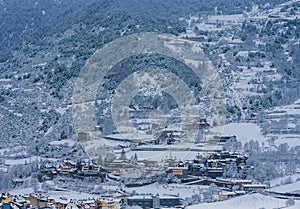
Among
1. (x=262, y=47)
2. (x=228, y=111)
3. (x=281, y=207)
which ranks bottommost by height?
(x=281, y=207)

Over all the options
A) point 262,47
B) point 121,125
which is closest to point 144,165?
point 121,125

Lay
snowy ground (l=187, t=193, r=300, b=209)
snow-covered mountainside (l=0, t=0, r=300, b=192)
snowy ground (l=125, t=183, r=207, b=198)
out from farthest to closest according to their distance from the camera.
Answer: snow-covered mountainside (l=0, t=0, r=300, b=192)
snowy ground (l=125, t=183, r=207, b=198)
snowy ground (l=187, t=193, r=300, b=209)

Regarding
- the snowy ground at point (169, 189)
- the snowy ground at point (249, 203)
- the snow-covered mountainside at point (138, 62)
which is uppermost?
the snow-covered mountainside at point (138, 62)

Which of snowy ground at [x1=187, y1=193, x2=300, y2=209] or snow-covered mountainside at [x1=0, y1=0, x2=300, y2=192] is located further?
snow-covered mountainside at [x1=0, y1=0, x2=300, y2=192]

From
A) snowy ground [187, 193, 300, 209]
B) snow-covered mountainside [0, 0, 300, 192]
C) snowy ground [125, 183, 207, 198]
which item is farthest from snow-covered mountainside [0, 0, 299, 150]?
snowy ground [187, 193, 300, 209]

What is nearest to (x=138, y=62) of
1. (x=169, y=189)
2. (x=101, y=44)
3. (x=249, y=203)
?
(x=101, y=44)

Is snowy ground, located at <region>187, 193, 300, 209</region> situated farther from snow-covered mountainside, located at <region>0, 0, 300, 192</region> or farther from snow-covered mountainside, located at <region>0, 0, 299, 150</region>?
snow-covered mountainside, located at <region>0, 0, 299, 150</region>

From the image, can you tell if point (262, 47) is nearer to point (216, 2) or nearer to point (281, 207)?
point (216, 2)

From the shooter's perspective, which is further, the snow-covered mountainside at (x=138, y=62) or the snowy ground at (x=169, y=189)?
the snow-covered mountainside at (x=138, y=62)

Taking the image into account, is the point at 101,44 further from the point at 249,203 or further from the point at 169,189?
the point at 249,203

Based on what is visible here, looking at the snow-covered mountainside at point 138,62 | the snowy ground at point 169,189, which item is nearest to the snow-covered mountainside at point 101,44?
the snow-covered mountainside at point 138,62

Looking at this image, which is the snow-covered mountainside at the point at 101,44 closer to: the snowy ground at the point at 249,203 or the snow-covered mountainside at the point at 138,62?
the snow-covered mountainside at the point at 138,62
